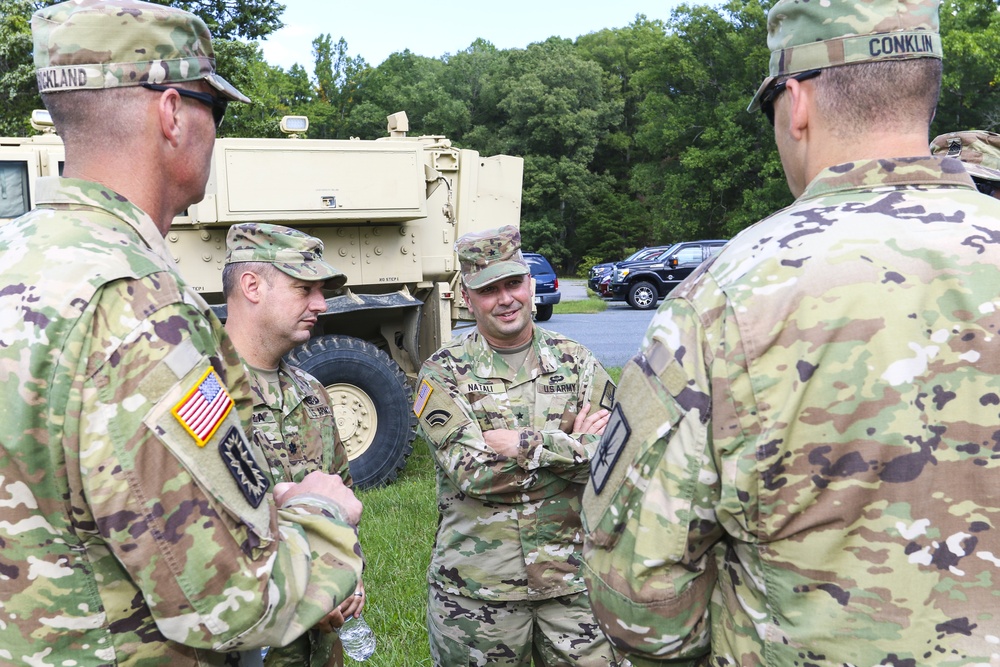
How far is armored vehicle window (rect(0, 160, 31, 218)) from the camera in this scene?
6.81 meters

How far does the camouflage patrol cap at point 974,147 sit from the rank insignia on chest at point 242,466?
3.77 m

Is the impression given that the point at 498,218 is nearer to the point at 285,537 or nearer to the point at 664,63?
the point at 285,537

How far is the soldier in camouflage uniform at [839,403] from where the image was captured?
150cm

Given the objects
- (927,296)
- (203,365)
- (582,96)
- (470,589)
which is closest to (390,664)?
(470,589)

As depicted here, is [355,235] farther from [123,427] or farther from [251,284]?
[123,427]

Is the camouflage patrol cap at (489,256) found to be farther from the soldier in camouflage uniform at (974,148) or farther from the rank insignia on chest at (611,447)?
the soldier in camouflage uniform at (974,148)

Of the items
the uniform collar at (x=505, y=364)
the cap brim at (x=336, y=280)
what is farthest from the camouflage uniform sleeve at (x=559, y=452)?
the cap brim at (x=336, y=280)

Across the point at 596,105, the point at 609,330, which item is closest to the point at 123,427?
the point at 609,330

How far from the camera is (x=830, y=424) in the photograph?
151 centimetres

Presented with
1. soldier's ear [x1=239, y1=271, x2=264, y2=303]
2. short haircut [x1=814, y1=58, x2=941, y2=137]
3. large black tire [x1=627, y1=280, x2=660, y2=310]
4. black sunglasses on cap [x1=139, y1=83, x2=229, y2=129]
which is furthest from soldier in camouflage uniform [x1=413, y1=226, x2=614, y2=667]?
large black tire [x1=627, y1=280, x2=660, y2=310]

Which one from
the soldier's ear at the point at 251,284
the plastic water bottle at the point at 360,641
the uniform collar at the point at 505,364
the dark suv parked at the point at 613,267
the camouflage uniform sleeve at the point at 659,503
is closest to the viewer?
the camouflage uniform sleeve at the point at 659,503

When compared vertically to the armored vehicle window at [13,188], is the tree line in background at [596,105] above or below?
above

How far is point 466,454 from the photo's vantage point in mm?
3127

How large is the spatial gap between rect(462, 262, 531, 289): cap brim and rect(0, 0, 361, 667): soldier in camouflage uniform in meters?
1.73
